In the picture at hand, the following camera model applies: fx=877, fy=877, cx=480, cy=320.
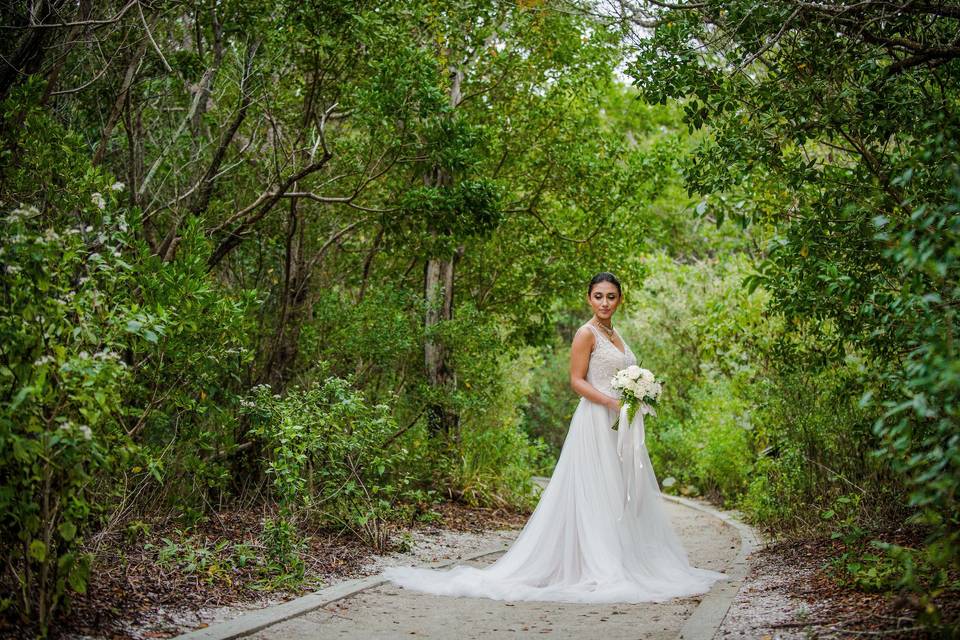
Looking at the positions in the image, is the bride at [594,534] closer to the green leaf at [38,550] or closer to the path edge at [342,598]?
the path edge at [342,598]

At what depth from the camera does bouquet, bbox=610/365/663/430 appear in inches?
301

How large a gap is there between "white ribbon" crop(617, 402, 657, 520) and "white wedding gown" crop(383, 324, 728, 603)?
4 centimetres

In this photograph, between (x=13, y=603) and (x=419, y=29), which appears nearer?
(x=13, y=603)

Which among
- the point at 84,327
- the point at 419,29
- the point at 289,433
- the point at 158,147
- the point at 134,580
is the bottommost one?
the point at 134,580

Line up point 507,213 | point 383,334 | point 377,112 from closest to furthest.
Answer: point 377,112 → point 383,334 → point 507,213

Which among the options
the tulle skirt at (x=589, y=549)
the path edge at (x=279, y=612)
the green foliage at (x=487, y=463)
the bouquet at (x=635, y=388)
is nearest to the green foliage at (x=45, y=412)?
the path edge at (x=279, y=612)

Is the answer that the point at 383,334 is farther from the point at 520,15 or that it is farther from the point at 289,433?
the point at 520,15

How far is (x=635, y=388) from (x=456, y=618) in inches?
105

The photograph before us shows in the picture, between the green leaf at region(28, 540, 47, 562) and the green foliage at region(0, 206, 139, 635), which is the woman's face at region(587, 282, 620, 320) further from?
the green leaf at region(28, 540, 47, 562)

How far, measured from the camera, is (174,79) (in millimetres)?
9625

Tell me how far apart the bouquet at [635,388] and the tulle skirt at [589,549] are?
0.39 m

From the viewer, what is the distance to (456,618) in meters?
6.00

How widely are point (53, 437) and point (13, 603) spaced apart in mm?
926

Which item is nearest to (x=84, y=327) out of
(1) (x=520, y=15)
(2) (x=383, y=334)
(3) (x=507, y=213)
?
(2) (x=383, y=334)
